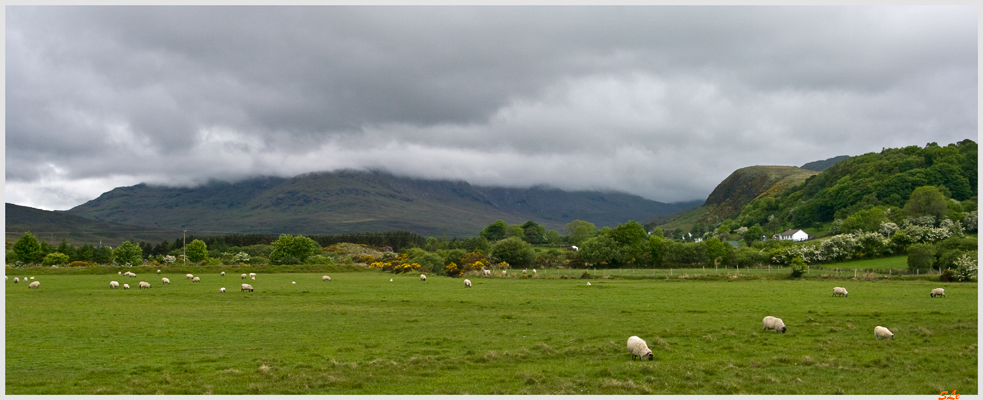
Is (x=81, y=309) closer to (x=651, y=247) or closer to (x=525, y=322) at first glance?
(x=525, y=322)

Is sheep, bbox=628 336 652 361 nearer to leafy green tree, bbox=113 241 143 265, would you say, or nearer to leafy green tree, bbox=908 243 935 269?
leafy green tree, bbox=908 243 935 269

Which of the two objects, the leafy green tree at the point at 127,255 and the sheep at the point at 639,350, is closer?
the sheep at the point at 639,350

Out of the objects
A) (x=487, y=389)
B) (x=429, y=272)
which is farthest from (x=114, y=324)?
(x=429, y=272)

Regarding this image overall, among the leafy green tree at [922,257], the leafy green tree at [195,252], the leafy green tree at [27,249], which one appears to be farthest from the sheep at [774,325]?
the leafy green tree at [27,249]

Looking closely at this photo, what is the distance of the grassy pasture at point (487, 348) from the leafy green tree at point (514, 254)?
74.6 m

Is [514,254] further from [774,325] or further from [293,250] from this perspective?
[774,325]

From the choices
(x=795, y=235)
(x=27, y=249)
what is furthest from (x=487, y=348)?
(x=795, y=235)

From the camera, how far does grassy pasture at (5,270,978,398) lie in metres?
18.0

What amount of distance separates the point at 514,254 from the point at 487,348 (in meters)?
94.5

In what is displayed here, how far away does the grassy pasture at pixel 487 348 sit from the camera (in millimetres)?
18031

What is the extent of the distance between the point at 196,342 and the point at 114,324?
8811 mm

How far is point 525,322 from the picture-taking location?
32.4 m

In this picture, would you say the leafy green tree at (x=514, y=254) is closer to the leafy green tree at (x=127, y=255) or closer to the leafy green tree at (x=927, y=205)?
the leafy green tree at (x=127, y=255)

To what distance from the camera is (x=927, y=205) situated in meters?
151
